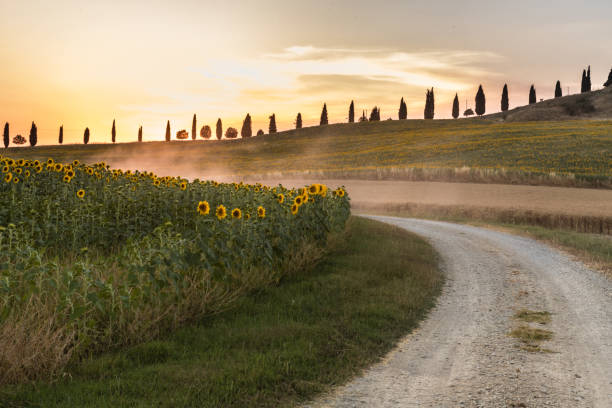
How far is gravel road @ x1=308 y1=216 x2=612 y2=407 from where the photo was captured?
518 cm

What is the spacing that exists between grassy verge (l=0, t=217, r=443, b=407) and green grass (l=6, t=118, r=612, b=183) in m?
27.6

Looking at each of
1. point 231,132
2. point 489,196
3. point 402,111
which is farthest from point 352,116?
point 489,196

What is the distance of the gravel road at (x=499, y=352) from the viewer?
5.18 m

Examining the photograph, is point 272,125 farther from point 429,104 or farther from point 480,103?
point 480,103

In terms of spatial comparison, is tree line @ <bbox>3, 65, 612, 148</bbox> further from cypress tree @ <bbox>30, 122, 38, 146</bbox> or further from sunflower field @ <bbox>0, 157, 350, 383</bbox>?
sunflower field @ <bbox>0, 157, 350, 383</bbox>

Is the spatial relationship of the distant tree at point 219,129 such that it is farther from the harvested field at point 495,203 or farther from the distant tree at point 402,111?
the harvested field at point 495,203

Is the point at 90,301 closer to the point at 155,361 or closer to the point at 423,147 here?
the point at 155,361

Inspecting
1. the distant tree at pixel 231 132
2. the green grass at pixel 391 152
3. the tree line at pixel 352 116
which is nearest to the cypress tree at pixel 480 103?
the tree line at pixel 352 116

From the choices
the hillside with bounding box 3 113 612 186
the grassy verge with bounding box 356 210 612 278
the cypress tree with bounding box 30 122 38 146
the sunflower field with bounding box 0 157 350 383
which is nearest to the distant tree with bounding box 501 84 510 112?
the hillside with bounding box 3 113 612 186

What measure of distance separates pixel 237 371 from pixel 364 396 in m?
1.33

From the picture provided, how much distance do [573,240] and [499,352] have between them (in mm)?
11919

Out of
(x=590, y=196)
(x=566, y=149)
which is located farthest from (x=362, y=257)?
(x=566, y=149)

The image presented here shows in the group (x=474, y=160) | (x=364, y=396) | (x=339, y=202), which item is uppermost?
(x=474, y=160)

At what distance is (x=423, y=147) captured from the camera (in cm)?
5734
